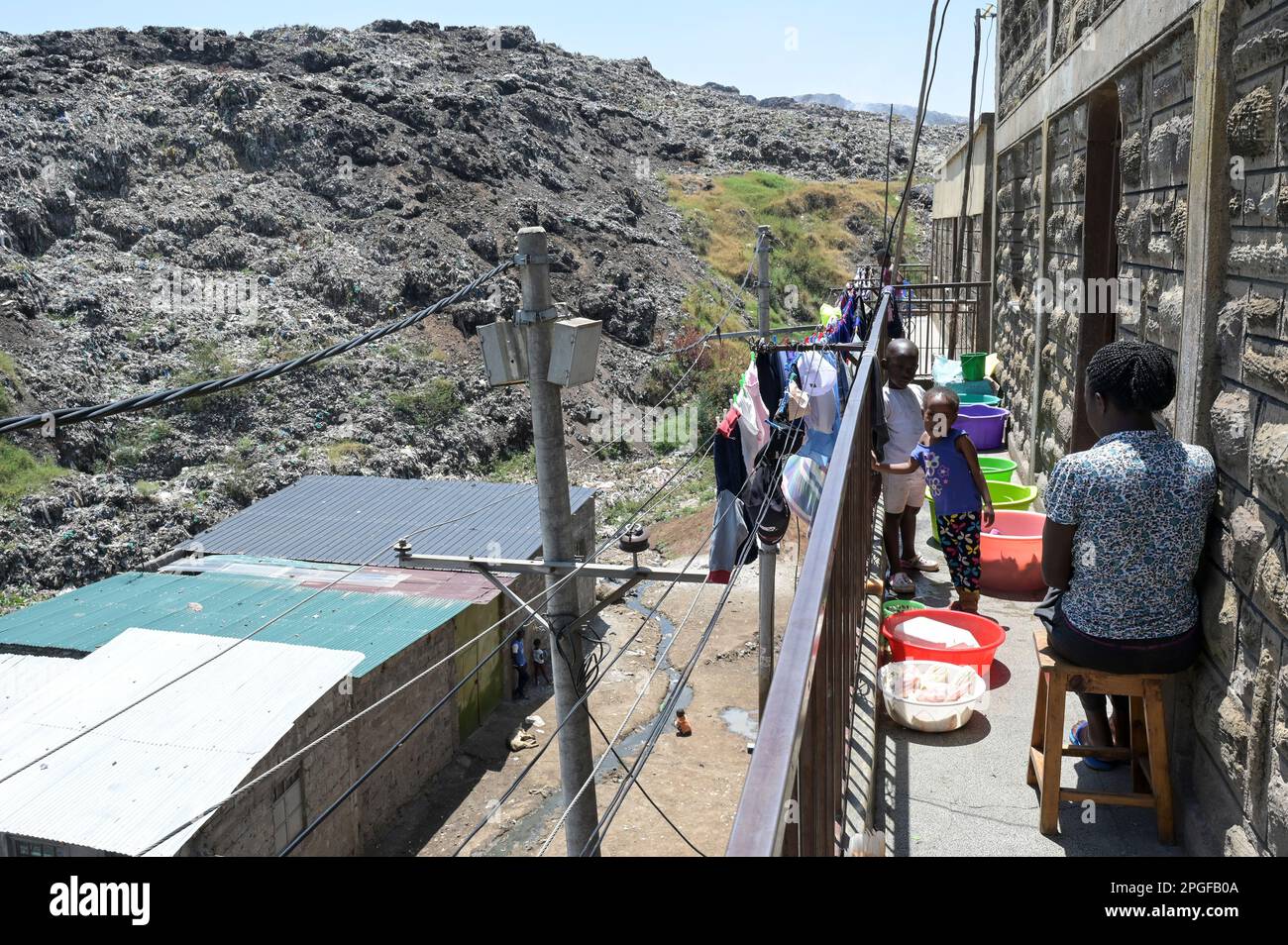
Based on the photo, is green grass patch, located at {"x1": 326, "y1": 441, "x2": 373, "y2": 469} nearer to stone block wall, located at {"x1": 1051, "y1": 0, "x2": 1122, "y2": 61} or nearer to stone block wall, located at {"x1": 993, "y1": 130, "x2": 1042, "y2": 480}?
stone block wall, located at {"x1": 993, "y1": 130, "x2": 1042, "y2": 480}

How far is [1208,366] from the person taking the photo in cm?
342

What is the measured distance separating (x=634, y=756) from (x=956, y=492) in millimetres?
8824

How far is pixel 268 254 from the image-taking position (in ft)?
108

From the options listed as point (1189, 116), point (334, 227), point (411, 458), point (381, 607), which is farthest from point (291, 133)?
point (1189, 116)

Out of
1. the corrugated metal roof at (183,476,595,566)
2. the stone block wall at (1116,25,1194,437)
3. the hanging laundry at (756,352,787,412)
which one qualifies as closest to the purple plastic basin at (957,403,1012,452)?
the hanging laundry at (756,352,787,412)

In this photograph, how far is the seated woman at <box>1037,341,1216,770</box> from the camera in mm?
3188

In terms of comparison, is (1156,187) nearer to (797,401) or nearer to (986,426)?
(797,401)

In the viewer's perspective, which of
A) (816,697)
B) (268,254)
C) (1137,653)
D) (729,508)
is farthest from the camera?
(268,254)

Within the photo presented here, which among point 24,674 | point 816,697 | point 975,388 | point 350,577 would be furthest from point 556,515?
point 350,577

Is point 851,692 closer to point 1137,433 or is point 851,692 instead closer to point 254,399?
point 1137,433

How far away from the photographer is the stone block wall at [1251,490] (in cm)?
277

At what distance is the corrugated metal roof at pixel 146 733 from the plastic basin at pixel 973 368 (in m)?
7.07

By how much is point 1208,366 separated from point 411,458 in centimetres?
2409

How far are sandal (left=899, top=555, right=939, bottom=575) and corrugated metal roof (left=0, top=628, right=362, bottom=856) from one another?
231 inches
